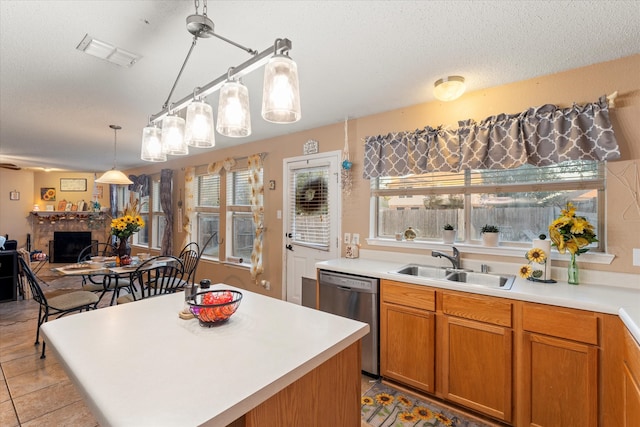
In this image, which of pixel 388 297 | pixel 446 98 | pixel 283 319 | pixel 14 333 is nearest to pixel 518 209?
pixel 446 98

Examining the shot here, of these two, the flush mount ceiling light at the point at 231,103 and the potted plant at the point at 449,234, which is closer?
the flush mount ceiling light at the point at 231,103

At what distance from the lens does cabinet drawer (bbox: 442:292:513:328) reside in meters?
1.93

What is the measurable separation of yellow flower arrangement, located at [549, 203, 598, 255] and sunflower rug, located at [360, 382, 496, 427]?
1316 mm

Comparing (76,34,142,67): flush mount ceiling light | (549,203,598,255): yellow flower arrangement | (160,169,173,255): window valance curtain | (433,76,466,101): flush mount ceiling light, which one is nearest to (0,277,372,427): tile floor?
(549,203,598,255): yellow flower arrangement

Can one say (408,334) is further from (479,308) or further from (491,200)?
(491,200)

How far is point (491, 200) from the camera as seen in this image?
262 centimetres

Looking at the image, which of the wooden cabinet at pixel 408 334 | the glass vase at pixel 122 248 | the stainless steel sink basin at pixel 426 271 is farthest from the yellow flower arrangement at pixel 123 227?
the stainless steel sink basin at pixel 426 271

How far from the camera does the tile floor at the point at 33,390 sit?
79.9 inches

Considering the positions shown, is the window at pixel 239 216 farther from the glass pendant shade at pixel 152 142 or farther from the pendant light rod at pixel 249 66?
the pendant light rod at pixel 249 66

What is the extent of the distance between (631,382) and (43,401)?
11.8 ft

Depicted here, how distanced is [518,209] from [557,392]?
1321 mm

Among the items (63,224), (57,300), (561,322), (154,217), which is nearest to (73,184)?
(63,224)

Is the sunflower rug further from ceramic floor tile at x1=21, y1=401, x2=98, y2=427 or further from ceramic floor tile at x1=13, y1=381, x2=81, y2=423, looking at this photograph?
ceramic floor tile at x1=13, y1=381, x2=81, y2=423

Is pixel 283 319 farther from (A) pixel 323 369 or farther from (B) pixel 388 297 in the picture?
(B) pixel 388 297
